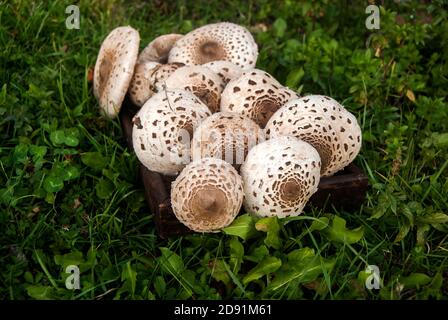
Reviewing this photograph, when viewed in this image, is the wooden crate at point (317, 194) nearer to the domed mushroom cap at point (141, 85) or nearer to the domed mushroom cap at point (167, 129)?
the domed mushroom cap at point (167, 129)

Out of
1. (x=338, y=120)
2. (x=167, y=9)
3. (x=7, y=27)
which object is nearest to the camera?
(x=338, y=120)

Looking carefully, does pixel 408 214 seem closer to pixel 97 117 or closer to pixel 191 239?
pixel 191 239

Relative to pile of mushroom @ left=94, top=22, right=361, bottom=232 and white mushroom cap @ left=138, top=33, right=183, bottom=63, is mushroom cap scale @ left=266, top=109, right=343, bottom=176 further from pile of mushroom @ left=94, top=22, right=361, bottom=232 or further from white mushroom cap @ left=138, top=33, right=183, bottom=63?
white mushroom cap @ left=138, top=33, right=183, bottom=63

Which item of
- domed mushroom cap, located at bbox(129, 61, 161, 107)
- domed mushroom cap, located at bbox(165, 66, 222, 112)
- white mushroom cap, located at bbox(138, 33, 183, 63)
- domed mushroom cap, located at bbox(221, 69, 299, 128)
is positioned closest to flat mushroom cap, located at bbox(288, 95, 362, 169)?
domed mushroom cap, located at bbox(221, 69, 299, 128)

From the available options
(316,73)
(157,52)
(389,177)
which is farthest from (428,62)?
(157,52)

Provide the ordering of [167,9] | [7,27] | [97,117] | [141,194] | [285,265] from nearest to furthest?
[285,265]
[141,194]
[97,117]
[7,27]
[167,9]

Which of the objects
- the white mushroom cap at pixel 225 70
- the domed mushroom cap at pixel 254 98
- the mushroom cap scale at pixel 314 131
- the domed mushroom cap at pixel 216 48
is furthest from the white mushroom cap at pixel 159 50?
the mushroom cap scale at pixel 314 131

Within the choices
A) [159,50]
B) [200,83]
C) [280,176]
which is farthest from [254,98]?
[159,50]
